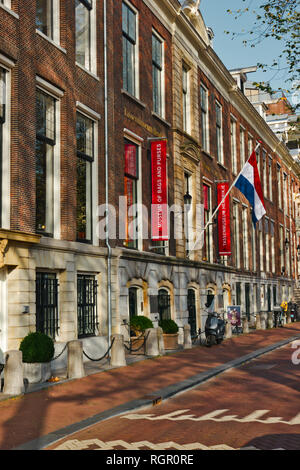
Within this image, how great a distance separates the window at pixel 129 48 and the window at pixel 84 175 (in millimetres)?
4013

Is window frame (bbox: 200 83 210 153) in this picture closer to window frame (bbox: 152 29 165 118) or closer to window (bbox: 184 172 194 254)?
window (bbox: 184 172 194 254)

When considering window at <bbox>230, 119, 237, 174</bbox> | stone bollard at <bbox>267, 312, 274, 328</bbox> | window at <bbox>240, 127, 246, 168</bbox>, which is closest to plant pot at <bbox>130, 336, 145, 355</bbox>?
stone bollard at <bbox>267, 312, 274, 328</bbox>

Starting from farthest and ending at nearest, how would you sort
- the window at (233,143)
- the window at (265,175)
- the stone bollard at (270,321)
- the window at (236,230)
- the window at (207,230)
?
the window at (265,175)
the window at (233,143)
the window at (236,230)
the stone bollard at (270,321)
the window at (207,230)

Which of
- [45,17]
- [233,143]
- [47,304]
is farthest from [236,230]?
[47,304]

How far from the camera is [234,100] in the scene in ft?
130

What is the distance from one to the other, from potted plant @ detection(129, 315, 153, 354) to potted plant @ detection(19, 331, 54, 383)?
22.1 ft

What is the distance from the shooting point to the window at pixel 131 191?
71.6ft

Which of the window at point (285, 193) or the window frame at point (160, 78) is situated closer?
the window frame at point (160, 78)

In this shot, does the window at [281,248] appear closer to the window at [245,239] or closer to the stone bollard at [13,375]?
the window at [245,239]

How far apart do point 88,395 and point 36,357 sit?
2.17 metres

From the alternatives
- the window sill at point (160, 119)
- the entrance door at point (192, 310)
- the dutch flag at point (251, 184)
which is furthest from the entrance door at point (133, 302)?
the dutch flag at point (251, 184)

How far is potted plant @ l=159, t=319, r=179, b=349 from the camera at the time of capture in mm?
21969

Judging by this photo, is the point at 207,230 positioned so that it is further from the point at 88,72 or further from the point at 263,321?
the point at 88,72
